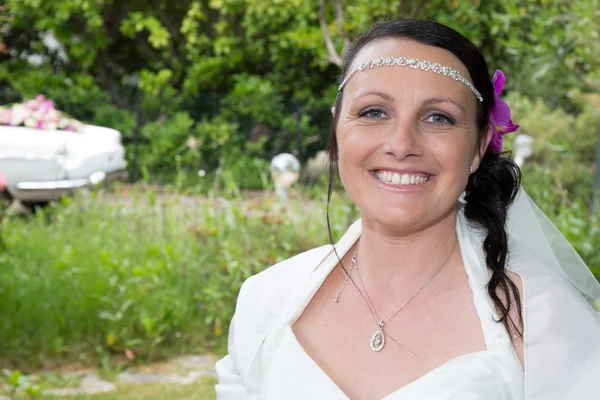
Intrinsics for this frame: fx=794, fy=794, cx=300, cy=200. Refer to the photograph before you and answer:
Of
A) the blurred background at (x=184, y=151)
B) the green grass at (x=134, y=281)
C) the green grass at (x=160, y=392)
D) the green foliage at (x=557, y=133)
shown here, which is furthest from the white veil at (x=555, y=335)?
the green foliage at (x=557, y=133)

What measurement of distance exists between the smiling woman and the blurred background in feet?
2.07

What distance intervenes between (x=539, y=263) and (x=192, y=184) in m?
11.3

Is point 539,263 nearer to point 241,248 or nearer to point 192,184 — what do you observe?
point 241,248

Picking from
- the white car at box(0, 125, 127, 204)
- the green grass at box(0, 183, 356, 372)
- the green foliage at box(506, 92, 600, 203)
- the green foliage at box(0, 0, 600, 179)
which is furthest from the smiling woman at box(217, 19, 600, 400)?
the green foliage at box(506, 92, 600, 203)

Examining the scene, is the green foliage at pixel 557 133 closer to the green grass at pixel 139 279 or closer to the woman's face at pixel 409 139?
the green grass at pixel 139 279

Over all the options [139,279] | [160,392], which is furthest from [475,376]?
[139,279]

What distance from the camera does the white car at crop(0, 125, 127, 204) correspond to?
8422 millimetres

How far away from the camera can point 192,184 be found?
12727 millimetres

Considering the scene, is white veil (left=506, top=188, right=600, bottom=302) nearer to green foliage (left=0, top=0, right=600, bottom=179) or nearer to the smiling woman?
the smiling woman

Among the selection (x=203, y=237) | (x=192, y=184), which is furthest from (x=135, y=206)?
(x=192, y=184)

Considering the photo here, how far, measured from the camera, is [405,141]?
1667 mm

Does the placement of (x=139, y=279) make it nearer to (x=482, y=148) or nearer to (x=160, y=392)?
(x=160, y=392)

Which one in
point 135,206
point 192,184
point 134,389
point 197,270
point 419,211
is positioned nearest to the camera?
point 419,211

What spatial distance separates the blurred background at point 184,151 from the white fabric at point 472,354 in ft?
2.13
